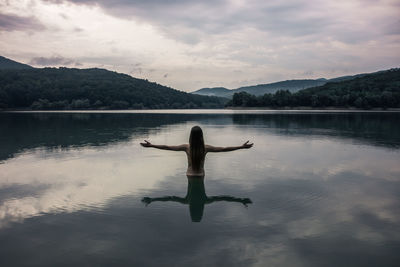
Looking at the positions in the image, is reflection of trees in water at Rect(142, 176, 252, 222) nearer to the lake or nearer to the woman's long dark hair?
the lake

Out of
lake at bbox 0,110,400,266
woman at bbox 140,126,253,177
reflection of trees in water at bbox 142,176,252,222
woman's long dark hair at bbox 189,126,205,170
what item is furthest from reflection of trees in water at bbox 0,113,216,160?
reflection of trees in water at bbox 142,176,252,222

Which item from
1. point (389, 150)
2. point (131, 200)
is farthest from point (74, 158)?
point (389, 150)

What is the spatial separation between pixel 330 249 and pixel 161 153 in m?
16.2

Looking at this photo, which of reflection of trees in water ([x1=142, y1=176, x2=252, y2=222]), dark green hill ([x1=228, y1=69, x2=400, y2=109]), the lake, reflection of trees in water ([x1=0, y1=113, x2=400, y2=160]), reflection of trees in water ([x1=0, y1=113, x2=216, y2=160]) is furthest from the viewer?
dark green hill ([x1=228, y1=69, x2=400, y2=109])

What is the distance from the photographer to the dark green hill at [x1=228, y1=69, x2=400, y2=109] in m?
138

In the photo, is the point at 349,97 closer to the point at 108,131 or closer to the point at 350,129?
the point at 350,129

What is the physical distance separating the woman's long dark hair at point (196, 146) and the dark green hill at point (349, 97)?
147 meters

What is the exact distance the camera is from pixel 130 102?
190125mm

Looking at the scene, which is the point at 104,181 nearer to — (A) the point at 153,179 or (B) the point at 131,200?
(A) the point at 153,179

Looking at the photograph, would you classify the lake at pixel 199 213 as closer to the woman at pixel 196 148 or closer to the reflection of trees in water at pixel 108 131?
the woman at pixel 196 148

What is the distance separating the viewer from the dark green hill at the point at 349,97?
454 feet

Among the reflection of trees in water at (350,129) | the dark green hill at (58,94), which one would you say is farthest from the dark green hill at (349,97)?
the reflection of trees in water at (350,129)

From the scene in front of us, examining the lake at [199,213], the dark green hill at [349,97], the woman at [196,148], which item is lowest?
the lake at [199,213]

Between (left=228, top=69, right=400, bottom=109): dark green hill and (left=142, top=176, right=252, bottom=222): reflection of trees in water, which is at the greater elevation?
(left=228, top=69, right=400, bottom=109): dark green hill
